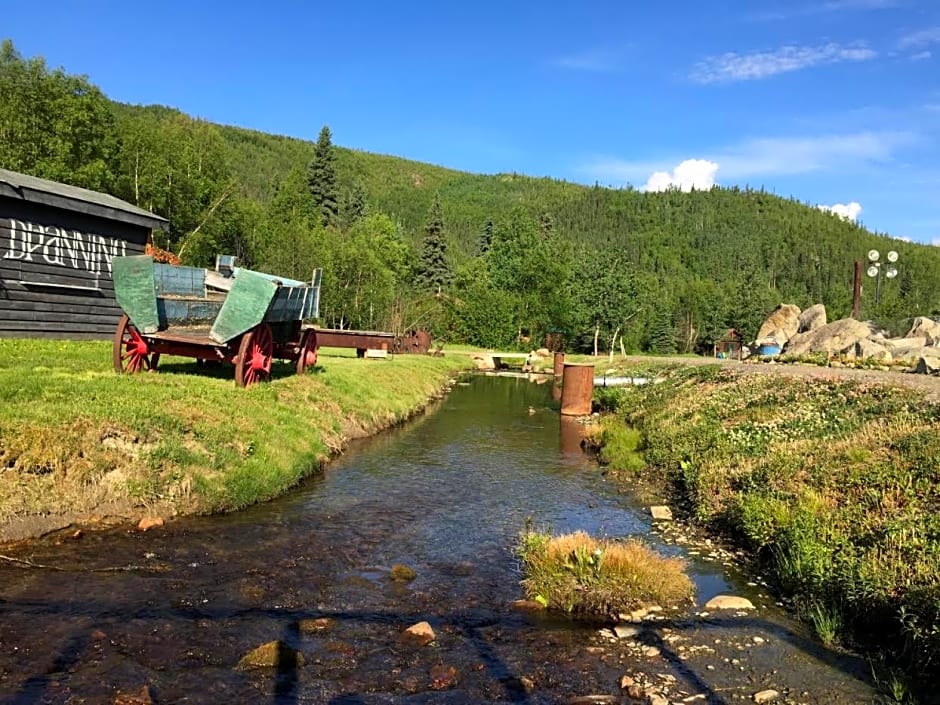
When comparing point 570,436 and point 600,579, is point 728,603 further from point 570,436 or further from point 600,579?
point 570,436

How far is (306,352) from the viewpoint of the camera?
17094 millimetres

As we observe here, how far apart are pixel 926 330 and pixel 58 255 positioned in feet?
115

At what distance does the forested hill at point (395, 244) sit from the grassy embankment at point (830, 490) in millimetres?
32059

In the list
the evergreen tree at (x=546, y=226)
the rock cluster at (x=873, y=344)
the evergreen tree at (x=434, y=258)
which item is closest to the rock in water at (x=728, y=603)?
the rock cluster at (x=873, y=344)

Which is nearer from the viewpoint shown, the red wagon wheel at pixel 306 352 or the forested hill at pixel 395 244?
the red wagon wheel at pixel 306 352

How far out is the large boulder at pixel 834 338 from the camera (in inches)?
1287

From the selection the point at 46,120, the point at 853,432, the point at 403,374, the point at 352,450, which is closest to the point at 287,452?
the point at 352,450

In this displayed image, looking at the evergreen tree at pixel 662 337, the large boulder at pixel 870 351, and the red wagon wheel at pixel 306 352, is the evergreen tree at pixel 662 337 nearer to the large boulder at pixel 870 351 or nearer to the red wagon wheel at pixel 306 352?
the large boulder at pixel 870 351

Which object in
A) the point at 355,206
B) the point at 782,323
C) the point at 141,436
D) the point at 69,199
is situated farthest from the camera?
the point at 355,206

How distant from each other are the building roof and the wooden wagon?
464 centimetres

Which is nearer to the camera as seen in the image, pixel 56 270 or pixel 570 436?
pixel 56 270

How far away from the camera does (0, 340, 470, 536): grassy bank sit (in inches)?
311

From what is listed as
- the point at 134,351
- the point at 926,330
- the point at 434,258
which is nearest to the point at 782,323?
the point at 926,330

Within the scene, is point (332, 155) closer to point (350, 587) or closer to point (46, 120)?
point (46, 120)
